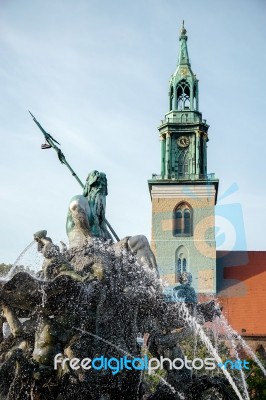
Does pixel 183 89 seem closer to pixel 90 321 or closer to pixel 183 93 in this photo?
pixel 183 93

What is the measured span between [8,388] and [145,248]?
91.4 inches

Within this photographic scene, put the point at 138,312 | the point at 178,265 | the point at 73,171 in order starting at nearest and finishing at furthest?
the point at 138,312 < the point at 73,171 < the point at 178,265

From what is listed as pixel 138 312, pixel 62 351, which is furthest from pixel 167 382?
pixel 62 351

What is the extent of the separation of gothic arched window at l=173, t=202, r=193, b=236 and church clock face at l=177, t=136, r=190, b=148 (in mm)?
3961

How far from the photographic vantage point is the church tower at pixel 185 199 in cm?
3953

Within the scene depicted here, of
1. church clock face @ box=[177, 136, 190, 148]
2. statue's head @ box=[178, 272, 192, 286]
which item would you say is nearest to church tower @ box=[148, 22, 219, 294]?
church clock face @ box=[177, 136, 190, 148]

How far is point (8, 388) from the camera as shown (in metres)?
7.11

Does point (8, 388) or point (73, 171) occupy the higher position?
point (73, 171)

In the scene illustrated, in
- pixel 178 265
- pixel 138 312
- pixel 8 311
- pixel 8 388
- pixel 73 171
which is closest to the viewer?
pixel 8 388

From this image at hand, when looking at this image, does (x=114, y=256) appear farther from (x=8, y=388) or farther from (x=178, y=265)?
(x=178, y=265)

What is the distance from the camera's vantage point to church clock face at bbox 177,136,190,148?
1657 inches

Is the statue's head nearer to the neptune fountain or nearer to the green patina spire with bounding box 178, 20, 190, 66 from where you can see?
the neptune fountain

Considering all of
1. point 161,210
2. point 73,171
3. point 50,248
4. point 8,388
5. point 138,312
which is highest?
point 161,210

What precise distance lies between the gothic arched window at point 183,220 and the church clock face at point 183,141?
3.96 m
